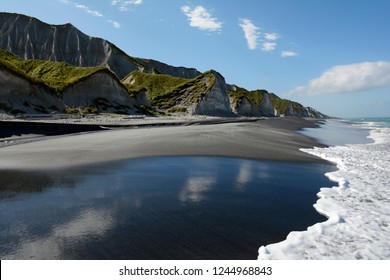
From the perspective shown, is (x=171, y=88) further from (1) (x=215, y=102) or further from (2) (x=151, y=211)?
(2) (x=151, y=211)

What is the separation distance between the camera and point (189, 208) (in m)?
6.53

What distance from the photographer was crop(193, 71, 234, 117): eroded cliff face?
87.6 meters

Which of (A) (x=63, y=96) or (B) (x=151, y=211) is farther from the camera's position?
(A) (x=63, y=96)

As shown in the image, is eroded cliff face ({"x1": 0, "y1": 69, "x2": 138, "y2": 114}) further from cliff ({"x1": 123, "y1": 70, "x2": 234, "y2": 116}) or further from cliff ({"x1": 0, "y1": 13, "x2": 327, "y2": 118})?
cliff ({"x1": 123, "y1": 70, "x2": 234, "y2": 116})

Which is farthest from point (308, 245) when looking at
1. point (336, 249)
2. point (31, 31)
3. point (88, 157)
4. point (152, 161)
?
point (31, 31)

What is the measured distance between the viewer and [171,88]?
3755 inches

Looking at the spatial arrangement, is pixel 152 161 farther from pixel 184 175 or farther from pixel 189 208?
pixel 189 208

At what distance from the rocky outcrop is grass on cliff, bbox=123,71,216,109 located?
40956 mm

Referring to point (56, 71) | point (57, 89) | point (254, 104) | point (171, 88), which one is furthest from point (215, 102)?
point (57, 89)

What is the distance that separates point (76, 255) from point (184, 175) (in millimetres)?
5598

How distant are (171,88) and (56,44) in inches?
2796

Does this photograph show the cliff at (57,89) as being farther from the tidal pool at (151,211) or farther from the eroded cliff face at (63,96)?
the tidal pool at (151,211)

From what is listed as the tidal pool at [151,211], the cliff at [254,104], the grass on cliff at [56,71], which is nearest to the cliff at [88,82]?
the grass on cliff at [56,71]

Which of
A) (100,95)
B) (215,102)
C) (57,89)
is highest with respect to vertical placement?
(215,102)
